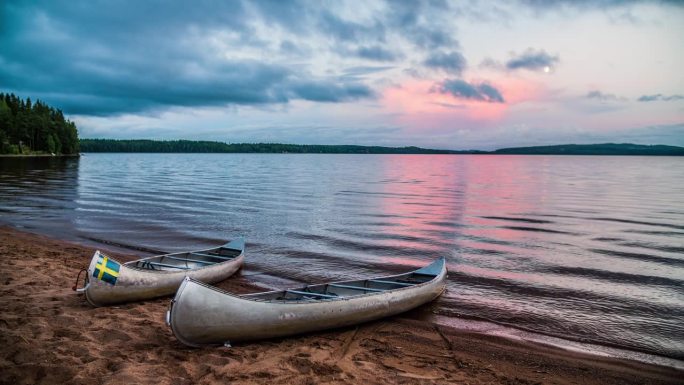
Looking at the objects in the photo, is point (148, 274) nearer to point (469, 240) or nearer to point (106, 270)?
point (106, 270)

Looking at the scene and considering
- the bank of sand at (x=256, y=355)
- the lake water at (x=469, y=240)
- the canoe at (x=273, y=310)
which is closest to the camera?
the bank of sand at (x=256, y=355)

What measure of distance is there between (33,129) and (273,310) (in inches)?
5115

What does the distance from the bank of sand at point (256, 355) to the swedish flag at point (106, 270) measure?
0.67 metres

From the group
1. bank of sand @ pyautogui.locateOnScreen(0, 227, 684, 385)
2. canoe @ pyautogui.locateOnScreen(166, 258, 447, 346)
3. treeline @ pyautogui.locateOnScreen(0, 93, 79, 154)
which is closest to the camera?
bank of sand @ pyautogui.locateOnScreen(0, 227, 684, 385)

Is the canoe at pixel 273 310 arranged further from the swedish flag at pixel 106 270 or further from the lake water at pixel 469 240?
the swedish flag at pixel 106 270

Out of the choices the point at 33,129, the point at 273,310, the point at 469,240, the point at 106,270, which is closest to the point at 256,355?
the point at 273,310

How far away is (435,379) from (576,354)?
362cm

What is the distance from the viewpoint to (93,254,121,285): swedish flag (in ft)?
29.3

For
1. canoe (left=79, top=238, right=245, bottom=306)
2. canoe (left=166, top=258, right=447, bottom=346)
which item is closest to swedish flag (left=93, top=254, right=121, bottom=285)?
canoe (left=79, top=238, right=245, bottom=306)

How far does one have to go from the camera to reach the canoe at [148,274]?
9.04 metres

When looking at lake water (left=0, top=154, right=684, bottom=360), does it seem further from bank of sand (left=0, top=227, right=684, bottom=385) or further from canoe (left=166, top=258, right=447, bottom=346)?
canoe (left=166, top=258, right=447, bottom=346)

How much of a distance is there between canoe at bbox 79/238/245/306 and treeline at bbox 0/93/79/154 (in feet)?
368

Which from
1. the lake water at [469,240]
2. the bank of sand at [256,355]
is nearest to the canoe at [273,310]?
the bank of sand at [256,355]

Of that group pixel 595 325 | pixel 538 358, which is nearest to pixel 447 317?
pixel 538 358
